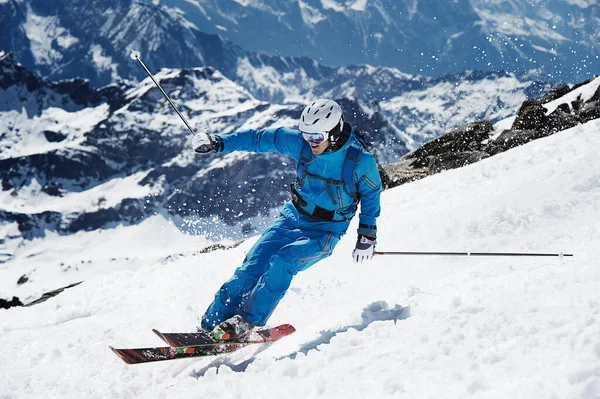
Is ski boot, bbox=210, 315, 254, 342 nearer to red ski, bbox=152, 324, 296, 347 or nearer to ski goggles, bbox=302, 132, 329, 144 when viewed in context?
red ski, bbox=152, 324, 296, 347

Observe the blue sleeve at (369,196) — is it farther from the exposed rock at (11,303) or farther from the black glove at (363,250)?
the exposed rock at (11,303)

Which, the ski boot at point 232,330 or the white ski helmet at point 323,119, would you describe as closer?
the ski boot at point 232,330

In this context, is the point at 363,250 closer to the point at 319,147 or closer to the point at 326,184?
the point at 326,184

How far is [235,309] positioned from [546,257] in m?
4.38

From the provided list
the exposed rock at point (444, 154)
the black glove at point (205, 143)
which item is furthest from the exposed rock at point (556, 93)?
the black glove at point (205, 143)

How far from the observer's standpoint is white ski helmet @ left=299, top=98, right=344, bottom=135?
6.79 meters

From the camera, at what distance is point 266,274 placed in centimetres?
653

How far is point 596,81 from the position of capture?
22594 mm

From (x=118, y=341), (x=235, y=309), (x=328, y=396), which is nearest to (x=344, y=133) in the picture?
(x=235, y=309)

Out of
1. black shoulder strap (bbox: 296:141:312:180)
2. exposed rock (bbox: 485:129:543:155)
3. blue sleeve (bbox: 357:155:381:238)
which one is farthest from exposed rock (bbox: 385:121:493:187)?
black shoulder strap (bbox: 296:141:312:180)

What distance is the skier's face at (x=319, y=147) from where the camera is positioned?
6945 millimetres

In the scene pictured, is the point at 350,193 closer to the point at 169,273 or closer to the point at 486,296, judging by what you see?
the point at 486,296

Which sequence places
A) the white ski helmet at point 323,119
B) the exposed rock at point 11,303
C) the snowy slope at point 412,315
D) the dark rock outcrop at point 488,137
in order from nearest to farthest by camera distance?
the snowy slope at point 412,315, the white ski helmet at point 323,119, the exposed rock at point 11,303, the dark rock outcrop at point 488,137

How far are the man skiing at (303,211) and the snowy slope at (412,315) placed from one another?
0.61 meters
